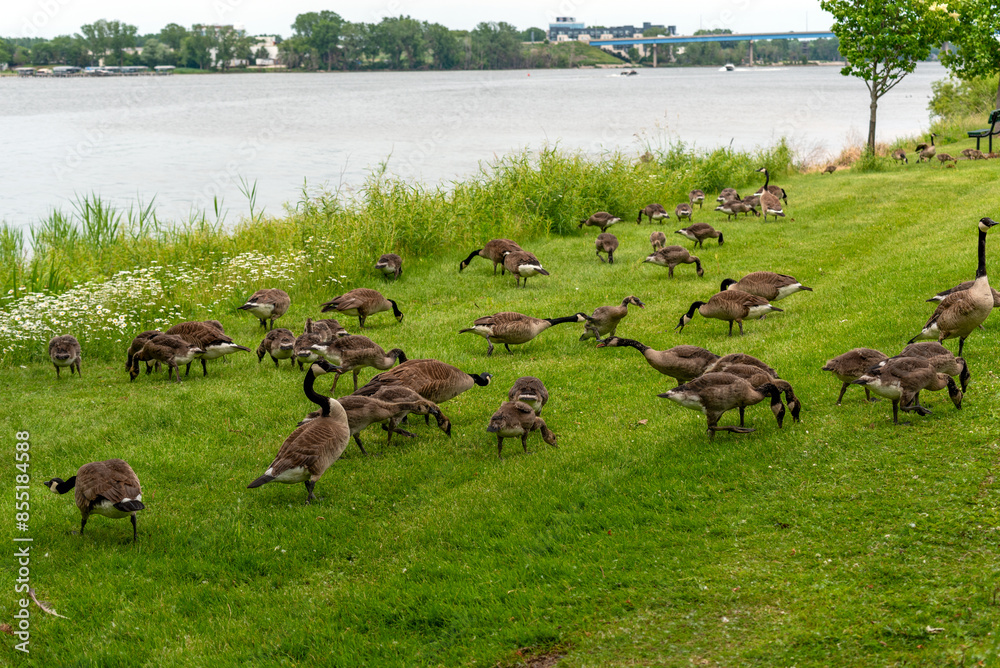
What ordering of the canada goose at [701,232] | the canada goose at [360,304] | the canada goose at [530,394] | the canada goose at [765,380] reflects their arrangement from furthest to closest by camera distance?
the canada goose at [701,232] → the canada goose at [360,304] → the canada goose at [530,394] → the canada goose at [765,380]

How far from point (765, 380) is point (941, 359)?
1.93m

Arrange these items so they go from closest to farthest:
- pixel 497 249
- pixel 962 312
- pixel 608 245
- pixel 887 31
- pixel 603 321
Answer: pixel 962 312 < pixel 603 321 < pixel 497 249 < pixel 608 245 < pixel 887 31

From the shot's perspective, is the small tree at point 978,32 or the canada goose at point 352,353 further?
the small tree at point 978,32

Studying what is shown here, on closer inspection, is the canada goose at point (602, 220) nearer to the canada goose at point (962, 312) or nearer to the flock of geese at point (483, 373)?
the flock of geese at point (483, 373)

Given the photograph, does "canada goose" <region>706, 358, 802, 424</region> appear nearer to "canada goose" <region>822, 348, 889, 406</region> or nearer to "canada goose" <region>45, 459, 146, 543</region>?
"canada goose" <region>822, 348, 889, 406</region>

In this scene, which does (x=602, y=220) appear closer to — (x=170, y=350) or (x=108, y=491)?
(x=170, y=350)

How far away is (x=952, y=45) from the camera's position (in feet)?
116

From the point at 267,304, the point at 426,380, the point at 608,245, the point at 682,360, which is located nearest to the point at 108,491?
the point at 426,380

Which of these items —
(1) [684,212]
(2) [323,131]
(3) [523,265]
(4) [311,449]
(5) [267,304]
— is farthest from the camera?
(2) [323,131]

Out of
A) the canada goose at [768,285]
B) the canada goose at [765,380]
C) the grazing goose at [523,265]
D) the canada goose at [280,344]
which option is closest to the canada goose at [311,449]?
the canada goose at [280,344]

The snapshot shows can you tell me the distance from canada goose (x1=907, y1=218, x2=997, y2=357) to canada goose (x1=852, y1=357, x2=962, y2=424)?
182 cm

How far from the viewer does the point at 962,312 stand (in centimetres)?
999

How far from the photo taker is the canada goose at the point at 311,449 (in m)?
8.17

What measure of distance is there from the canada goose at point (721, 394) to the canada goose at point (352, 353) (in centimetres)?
444
